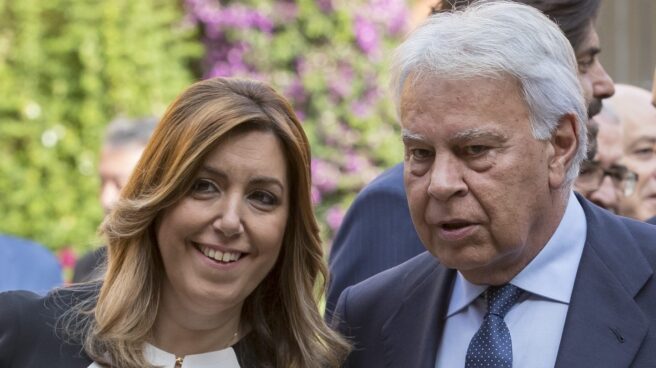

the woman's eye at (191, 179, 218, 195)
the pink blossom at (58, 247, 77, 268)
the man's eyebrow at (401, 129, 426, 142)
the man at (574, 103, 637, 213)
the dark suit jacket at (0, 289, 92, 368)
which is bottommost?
the pink blossom at (58, 247, 77, 268)

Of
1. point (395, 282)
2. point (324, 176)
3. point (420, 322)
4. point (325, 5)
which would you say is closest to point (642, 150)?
point (395, 282)

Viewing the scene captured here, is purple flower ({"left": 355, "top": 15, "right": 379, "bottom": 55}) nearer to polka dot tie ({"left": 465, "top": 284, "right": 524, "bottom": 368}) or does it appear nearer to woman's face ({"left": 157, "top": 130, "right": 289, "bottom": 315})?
woman's face ({"left": 157, "top": 130, "right": 289, "bottom": 315})

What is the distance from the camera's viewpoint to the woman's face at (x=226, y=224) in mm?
3875

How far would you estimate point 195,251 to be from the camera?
154 inches

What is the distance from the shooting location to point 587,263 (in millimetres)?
3668

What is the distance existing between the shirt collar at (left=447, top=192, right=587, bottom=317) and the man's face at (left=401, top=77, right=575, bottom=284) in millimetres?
62

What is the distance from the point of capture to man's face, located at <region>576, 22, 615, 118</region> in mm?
4676

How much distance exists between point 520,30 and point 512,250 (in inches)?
23.7

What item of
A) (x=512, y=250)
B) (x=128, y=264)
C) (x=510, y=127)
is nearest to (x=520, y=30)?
(x=510, y=127)

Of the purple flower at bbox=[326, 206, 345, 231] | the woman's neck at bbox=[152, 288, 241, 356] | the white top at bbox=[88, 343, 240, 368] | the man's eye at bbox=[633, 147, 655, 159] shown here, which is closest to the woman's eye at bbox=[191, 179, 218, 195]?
the woman's neck at bbox=[152, 288, 241, 356]

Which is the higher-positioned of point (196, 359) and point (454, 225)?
point (454, 225)

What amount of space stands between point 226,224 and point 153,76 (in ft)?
25.2

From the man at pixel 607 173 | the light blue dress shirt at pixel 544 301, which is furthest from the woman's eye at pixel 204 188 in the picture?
the man at pixel 607 173

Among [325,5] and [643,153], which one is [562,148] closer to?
[643,153]
